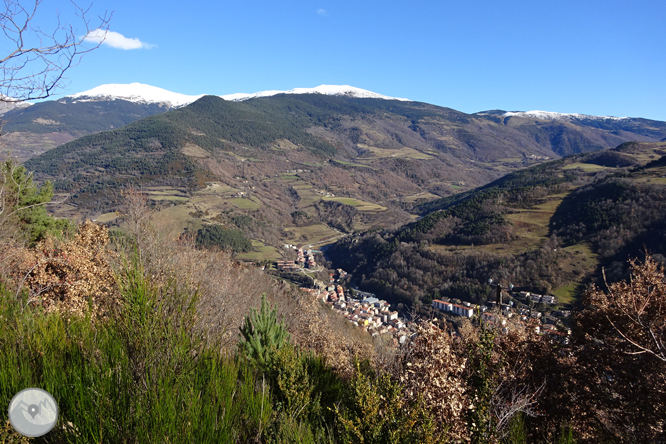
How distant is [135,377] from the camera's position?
2.06m

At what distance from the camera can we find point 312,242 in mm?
91750

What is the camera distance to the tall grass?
1.92 meters

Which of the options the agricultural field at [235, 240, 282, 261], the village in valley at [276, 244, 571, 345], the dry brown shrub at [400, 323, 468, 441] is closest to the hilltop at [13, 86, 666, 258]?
the agricultural field at [235, 240, 282, 261]

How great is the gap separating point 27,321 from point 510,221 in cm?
7064

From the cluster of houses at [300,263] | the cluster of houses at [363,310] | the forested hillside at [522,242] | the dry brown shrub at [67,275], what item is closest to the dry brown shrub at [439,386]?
the dry brown shrub at [67,275]

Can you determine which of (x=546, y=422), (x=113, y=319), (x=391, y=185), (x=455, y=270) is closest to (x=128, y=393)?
(x=113, y=319)

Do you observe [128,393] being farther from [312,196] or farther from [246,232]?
[312,196]

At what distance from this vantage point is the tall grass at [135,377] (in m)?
1.92

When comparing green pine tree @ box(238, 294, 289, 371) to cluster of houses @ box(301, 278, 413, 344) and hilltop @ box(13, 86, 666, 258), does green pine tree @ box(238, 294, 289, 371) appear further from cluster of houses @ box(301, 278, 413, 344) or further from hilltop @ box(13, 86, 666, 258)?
hilltop @ box(13, 86, 666, 258)

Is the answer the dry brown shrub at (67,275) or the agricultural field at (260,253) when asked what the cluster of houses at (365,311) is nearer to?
the agricultural field at (260,253)

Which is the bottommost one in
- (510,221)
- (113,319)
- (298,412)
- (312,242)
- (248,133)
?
(312,242)

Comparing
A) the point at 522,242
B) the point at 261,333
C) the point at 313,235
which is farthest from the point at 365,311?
the point at 313,235

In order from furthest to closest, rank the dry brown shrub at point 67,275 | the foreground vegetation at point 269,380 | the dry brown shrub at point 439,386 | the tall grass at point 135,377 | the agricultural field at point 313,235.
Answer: the agricultural field at point 313,235 < the dry brown shrub at point 67,275 < the dry brown shrub at point 439,386 < the foreground vegetation at point 269,380 < the tall grass at point 135,377

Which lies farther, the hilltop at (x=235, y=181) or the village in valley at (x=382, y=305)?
the hilltop at (x=235, y=181)
